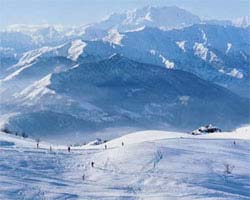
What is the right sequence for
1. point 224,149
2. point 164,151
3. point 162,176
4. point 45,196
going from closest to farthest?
point 45,196 < point 162,176 < point 164,151 < point 224,149

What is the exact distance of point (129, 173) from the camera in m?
53.1

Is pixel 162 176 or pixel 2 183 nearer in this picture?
Answer: pixel 2 183

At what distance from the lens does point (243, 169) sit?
57000 millimetres

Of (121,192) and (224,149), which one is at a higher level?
(224,149)

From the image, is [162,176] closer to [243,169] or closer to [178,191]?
[178,191]

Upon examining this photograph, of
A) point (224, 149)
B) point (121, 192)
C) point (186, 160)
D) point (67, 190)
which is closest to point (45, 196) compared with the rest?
point (67, 190)

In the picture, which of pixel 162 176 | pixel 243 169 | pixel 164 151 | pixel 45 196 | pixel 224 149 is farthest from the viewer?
pixel 224 149

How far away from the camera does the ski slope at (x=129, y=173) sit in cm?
4741

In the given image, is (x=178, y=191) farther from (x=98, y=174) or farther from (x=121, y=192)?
(x=98, y=174)

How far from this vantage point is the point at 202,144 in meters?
70.0

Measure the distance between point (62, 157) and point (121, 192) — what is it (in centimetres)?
1269

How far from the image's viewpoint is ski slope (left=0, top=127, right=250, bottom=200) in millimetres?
47406

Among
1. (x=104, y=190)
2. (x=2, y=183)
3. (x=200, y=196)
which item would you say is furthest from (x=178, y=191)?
(x=2, y=183)

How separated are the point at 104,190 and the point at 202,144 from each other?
24.1 m
